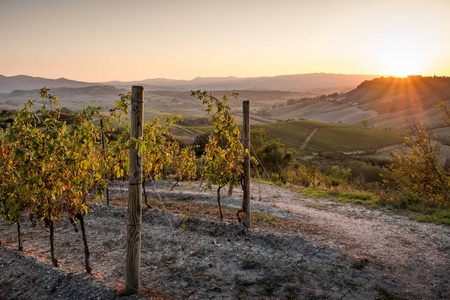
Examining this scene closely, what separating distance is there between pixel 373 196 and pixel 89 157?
12641 millimetres

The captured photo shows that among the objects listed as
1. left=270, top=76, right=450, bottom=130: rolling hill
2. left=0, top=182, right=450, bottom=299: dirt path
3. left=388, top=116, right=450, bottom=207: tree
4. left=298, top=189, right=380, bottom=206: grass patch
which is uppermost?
left=270, top=76, right=450, bottom=130: rolling hill

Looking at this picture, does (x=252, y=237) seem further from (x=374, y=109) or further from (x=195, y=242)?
(x=374, y=109)

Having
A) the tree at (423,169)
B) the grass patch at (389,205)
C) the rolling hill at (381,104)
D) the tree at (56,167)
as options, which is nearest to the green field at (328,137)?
the rolling hill at (381,104)

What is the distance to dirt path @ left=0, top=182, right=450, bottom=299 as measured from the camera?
5250 millimetres

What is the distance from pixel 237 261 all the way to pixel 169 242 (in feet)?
6.54

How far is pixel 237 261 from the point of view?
6.46 m

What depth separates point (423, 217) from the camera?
10266mm

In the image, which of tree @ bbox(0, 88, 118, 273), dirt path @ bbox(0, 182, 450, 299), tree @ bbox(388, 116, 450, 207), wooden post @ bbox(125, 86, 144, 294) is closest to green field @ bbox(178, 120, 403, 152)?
tree @ bbox(388, 116, 450, 207)

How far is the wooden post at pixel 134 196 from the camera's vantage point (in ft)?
15.0

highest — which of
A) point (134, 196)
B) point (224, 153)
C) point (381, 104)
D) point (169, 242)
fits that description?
point (381, 104)

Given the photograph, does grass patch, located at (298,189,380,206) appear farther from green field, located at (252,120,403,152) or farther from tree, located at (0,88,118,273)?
green field, located at (252,120,403,152)

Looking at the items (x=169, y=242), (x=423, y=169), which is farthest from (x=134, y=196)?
(x=423, y=169)

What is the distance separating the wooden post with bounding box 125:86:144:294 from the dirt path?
15.2 inches

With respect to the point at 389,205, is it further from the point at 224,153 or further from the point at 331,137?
the point at 331,137
